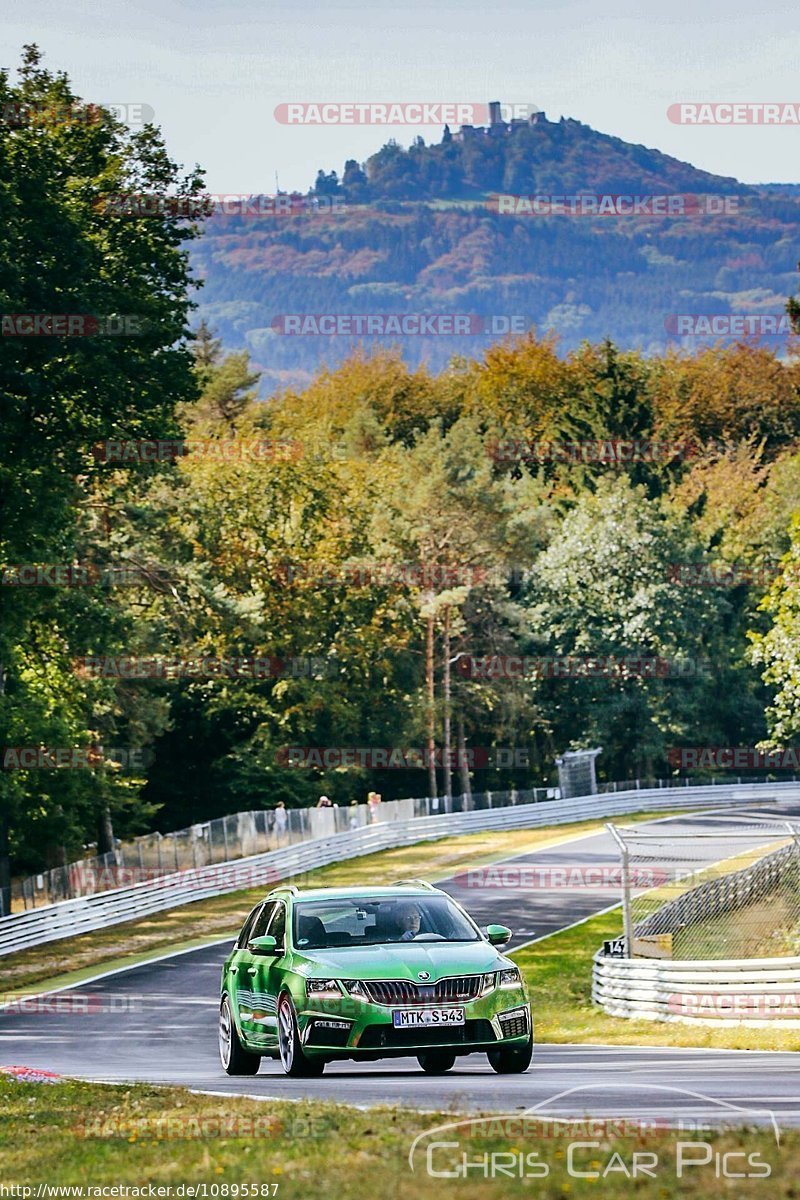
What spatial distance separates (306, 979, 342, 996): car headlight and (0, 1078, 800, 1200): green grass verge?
1.40 meters

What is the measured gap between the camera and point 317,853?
52031mm

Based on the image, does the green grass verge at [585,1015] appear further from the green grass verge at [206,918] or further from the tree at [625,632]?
the tree at [625,632]

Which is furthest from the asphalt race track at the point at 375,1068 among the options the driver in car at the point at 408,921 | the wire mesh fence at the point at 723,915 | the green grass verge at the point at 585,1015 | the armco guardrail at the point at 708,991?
the wire mesh fence at the point at 723,915

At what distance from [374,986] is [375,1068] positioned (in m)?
3.43

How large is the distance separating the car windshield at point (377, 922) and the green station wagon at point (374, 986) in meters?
0.01

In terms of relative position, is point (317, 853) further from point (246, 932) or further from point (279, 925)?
point (279, 925)

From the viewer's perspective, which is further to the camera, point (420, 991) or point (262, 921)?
point (262, 921)

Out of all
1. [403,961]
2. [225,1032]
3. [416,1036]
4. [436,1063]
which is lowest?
[436,1063]

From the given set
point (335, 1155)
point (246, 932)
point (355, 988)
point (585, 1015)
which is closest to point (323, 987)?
point (355, 988)

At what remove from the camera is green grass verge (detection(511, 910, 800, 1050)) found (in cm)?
2052

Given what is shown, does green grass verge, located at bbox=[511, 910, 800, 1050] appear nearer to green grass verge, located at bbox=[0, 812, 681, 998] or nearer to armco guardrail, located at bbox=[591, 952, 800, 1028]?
armco guardrail, located at bbox=[591, 952, 800, 1028]

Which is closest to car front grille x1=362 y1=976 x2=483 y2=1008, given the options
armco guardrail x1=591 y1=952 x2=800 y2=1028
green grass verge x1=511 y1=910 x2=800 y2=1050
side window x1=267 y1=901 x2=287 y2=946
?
side window x1=267 y1=901 x2=287 y2=946

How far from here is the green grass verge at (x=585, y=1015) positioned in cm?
2052

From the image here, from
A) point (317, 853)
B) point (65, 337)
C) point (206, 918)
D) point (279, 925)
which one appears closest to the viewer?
point (279, 925)
